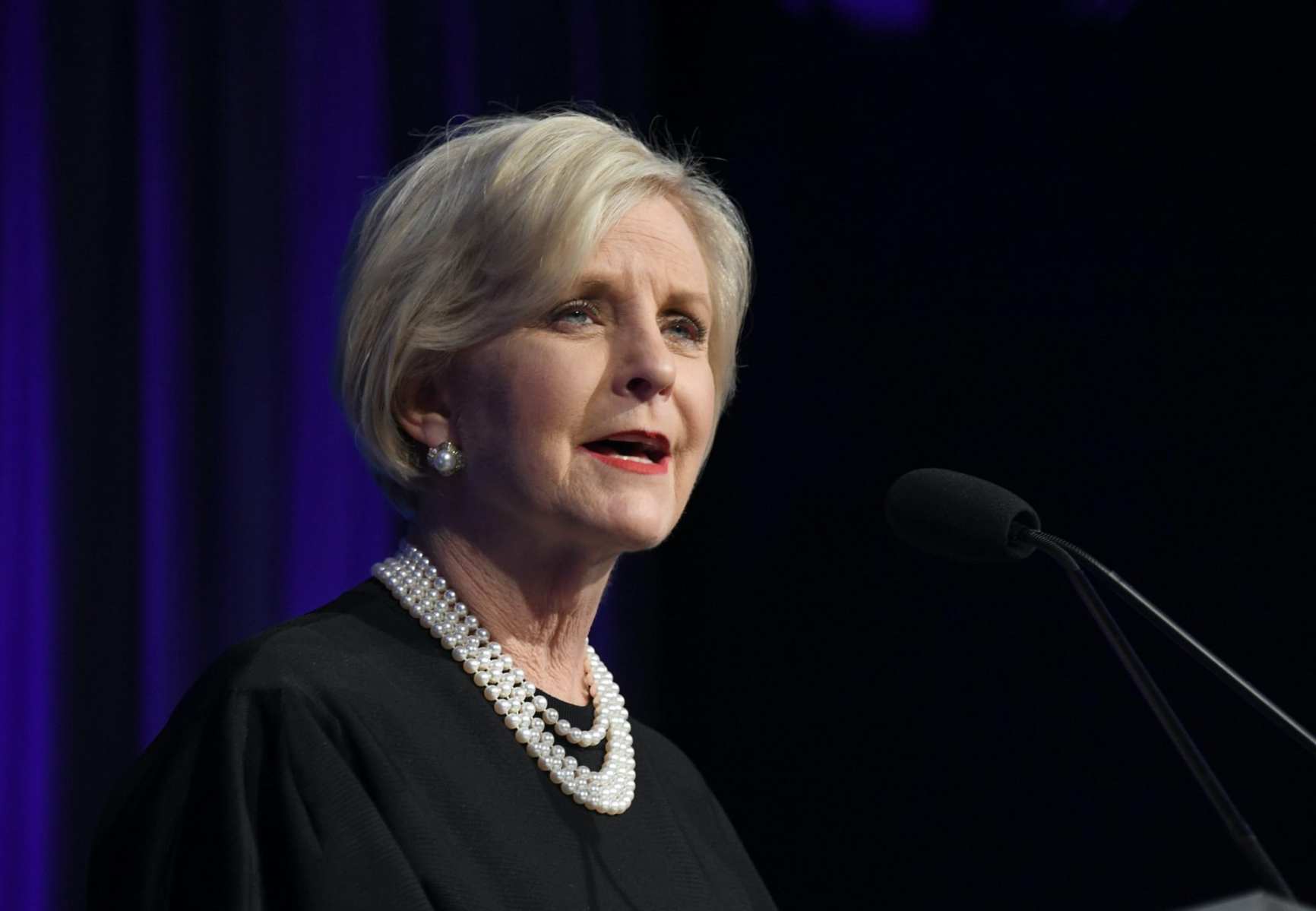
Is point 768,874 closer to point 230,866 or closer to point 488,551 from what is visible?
point 488,551

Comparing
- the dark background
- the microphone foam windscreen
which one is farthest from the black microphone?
the dark background

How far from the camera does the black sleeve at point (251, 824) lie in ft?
3.53

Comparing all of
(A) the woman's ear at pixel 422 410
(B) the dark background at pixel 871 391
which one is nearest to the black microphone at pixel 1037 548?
(A) the woman's ear at pixel 422 410

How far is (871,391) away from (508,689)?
5.03 ft

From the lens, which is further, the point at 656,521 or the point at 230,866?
the point at 656,521

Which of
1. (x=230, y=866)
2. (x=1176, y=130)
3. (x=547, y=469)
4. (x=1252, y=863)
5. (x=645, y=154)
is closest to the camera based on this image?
(x=1252, y=863)

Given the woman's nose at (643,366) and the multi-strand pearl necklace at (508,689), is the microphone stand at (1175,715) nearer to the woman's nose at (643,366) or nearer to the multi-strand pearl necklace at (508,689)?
the woman's nose at (643,366)

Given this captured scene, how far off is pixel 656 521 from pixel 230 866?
1.72 ft

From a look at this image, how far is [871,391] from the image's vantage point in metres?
2.74

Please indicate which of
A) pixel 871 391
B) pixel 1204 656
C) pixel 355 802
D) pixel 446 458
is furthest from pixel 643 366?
pixel 871 391

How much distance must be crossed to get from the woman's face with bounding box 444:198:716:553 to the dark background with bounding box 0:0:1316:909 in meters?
1.09

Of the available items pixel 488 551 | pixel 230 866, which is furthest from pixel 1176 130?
pixel 230 866

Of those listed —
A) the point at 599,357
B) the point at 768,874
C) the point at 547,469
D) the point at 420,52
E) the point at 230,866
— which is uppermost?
the point at 420,52

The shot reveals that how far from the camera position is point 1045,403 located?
2.39 m
